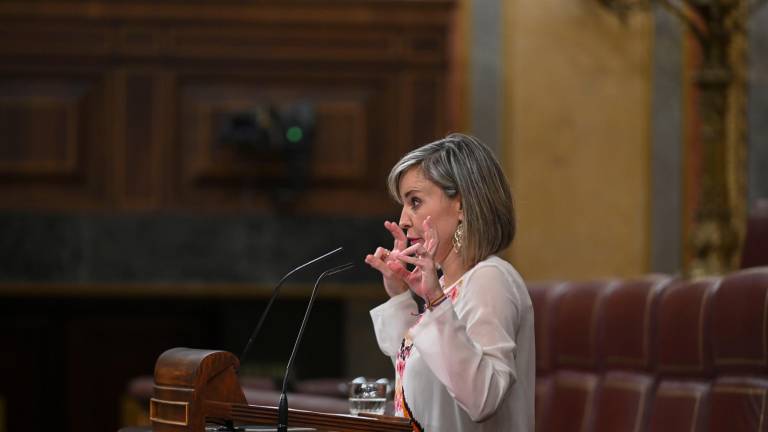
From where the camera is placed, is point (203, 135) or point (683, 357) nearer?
point (683, 357)

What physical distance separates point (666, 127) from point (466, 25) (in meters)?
0.99

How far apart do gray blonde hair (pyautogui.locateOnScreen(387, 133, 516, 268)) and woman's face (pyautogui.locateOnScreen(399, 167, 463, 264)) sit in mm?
12

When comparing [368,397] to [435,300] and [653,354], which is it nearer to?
[435,300]

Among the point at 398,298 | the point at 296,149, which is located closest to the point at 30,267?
the point at 296,149

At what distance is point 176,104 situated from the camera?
216 inches

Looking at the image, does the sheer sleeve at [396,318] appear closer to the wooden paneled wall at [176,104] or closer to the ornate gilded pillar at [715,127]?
the ornate gilded pillar at [715,127]

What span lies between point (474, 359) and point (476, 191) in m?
0.31

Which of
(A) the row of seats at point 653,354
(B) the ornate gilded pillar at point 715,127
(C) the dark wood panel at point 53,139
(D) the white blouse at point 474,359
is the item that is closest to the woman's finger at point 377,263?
(D) the white blouse at point 474,359

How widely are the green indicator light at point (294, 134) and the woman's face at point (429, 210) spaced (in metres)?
3.36

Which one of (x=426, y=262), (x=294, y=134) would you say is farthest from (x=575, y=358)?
(x=294, y=134)

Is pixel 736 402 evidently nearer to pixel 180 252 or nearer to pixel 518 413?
pixel 518 413

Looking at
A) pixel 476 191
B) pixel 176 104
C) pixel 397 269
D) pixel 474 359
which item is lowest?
pixel 474 359

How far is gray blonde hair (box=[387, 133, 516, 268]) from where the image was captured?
2000 millimetres

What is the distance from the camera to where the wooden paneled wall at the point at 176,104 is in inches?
216
